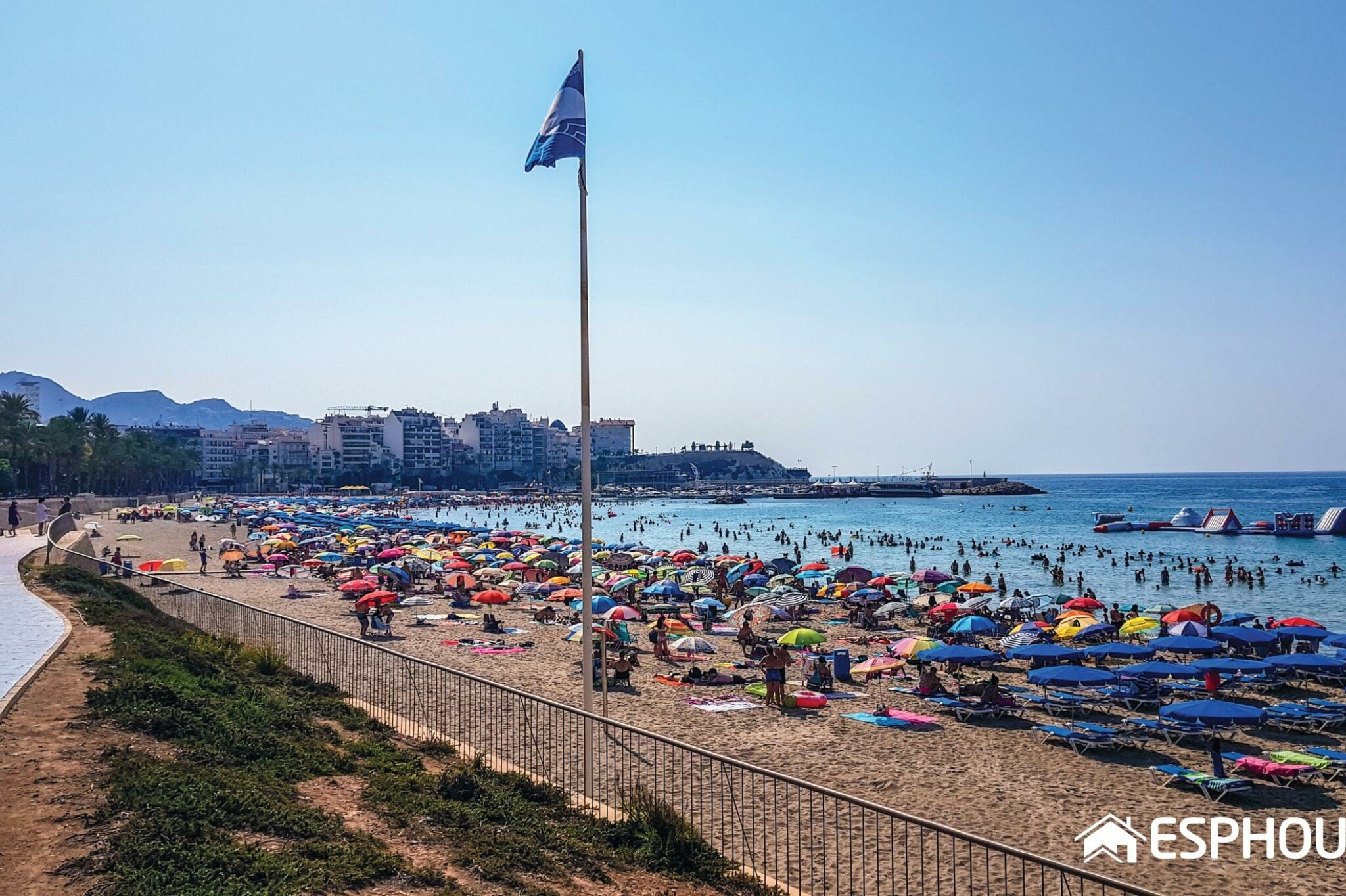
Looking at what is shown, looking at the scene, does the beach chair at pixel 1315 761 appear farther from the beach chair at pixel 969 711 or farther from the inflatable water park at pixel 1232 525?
the inflatable water park at pixel 1232 525

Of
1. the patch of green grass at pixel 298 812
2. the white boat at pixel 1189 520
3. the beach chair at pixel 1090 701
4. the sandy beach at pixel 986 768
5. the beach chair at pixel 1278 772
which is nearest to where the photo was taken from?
the patch of green grass at pixel 298 812

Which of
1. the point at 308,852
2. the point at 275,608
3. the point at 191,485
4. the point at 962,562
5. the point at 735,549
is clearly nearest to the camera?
the point at 308,852

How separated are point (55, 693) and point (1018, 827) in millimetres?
12328

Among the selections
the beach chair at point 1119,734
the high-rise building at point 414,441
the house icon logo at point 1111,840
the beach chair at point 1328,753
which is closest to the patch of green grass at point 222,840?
the house icon logo at point 1111,840

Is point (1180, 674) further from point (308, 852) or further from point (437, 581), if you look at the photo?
point (437, 581)

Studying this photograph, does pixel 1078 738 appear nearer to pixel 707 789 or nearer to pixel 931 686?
pixel 931 686

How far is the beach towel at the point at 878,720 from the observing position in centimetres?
1731

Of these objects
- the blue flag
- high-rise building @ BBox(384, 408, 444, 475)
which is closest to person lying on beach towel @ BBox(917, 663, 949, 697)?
the blue flag

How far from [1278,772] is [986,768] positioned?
418cm

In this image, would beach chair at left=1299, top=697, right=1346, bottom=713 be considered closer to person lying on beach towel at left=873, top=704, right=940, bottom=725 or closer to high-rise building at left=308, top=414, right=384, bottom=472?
person lying on beach towel at left=873, top=704, right=940, bottom=725

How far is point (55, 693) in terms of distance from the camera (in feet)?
39.4

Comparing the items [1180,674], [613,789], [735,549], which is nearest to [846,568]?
[1180,674]

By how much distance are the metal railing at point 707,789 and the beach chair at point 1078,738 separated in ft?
16.4

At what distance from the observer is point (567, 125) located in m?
11.4
